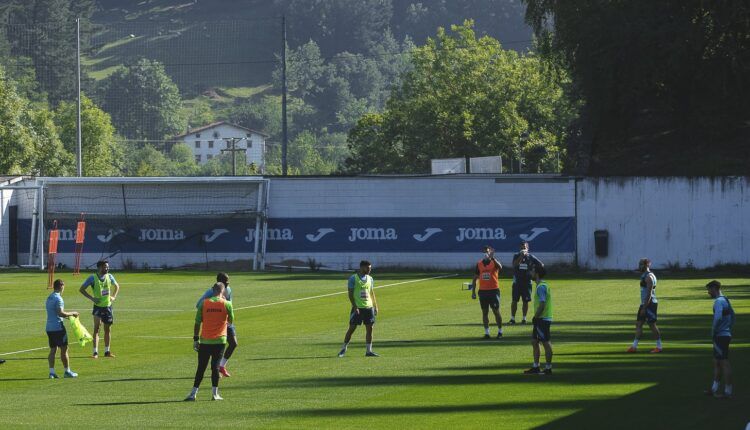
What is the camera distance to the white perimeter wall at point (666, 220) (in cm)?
5638

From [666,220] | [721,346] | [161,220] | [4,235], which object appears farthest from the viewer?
[4,235]

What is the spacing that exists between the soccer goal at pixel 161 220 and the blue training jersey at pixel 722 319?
42.3 m

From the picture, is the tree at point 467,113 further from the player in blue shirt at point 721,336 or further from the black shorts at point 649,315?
the player in blue shirt at point 721,336

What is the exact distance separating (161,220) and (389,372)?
132ft

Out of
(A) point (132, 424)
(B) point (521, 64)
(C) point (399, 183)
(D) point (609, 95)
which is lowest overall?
(A) point (132, 424)

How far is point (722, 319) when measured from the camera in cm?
2106

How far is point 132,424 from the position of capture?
19875mm

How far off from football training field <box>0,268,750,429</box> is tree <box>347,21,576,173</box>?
59321 millimetres

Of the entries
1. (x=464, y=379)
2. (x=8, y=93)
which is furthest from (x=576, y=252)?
(x=8, y=93)

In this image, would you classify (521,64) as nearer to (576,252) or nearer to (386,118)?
(386,118)

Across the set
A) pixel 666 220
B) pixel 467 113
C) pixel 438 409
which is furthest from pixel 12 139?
pixel 438 409

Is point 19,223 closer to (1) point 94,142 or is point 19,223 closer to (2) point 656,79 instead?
(2) point 656,79

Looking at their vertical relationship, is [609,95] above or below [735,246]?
above

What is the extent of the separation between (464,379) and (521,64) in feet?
292
